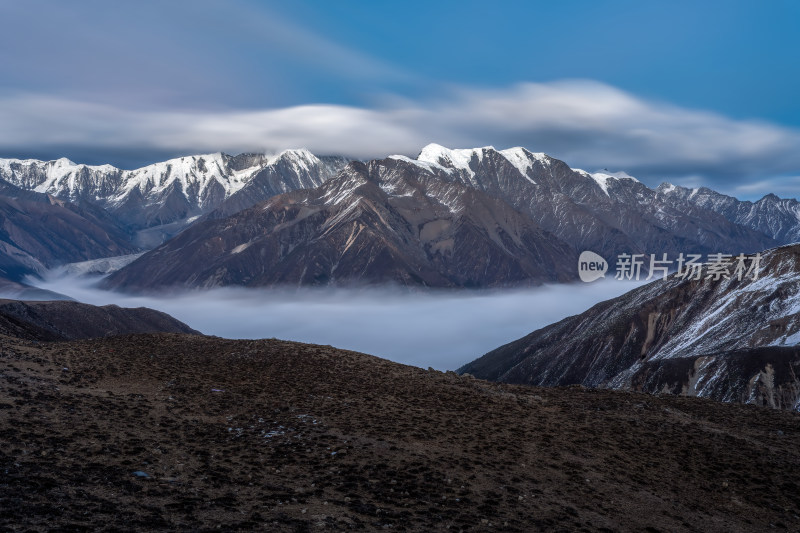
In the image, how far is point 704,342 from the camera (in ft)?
456

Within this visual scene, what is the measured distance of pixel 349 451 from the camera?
28469mm

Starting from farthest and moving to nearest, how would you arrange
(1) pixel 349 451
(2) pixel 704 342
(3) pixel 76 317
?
1. (3) pixel 76 317
2. (2) pixel 704 342
3. (1) pixel 349 451

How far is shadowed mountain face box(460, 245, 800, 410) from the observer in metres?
110

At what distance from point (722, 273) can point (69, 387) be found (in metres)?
170

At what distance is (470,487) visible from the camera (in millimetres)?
25484

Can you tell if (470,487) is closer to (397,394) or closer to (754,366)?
(397,394)

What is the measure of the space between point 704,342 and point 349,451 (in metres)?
133

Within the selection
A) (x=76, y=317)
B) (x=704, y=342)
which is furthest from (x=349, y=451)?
(x=76, y=317)

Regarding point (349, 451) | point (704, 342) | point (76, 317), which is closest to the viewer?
point (349, 451)

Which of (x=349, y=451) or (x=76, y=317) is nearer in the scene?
(x=349, y=451)

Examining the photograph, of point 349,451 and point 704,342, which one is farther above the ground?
point 704,342

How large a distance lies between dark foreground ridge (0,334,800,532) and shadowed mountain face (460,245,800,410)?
7444 centimetres

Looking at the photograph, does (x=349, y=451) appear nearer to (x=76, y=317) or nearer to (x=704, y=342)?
(x=704, y=342)

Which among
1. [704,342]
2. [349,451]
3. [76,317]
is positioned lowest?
[76,317]
